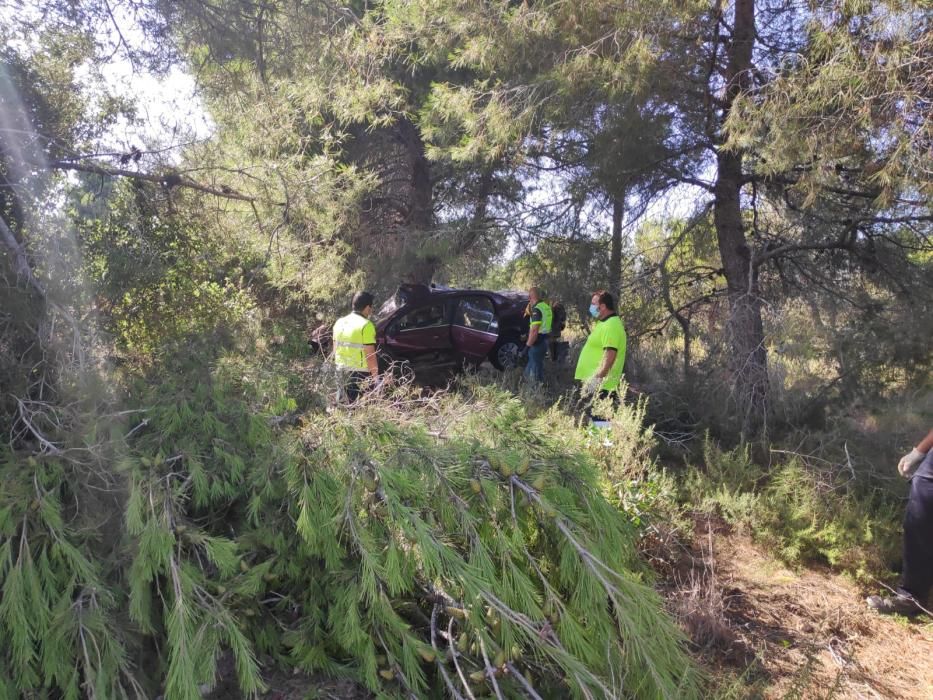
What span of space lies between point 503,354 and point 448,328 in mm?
1111

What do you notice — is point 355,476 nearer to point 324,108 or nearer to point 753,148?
point 753,148

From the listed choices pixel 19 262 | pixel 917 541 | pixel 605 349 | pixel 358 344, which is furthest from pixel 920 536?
pixel 19 262

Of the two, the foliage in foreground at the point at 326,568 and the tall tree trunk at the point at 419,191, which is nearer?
the foliage in foreground at the point at 326,568

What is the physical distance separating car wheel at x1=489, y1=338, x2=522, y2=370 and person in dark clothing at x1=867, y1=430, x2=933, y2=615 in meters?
6.62

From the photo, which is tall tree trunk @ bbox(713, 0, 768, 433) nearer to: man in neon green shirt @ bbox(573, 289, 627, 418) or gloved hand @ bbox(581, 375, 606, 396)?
man in neon green shirt @ bbox(573, 289, 627, 418)

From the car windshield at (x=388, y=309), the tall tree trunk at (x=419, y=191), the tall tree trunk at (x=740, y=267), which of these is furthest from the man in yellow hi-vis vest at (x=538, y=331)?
the tall tree trunk at (x=740, y=267)

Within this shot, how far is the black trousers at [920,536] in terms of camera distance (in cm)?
380

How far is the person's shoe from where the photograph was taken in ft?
12.9

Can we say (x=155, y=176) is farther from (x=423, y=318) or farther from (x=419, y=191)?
(x=419, y=191)

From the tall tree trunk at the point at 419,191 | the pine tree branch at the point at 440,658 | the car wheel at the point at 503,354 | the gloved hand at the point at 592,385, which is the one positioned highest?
the tall tree trunk at the point at 419,191

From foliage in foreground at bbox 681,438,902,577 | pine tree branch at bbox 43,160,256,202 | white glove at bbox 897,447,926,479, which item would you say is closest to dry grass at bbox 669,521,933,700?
foliage in foreground at bbox 681,438,902,577

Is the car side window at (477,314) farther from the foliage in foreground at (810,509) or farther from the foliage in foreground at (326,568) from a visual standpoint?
the foliage in foreground at (326,568)

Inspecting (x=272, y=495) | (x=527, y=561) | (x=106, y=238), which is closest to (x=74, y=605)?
(x=272, y=495)

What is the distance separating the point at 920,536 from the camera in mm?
3846
